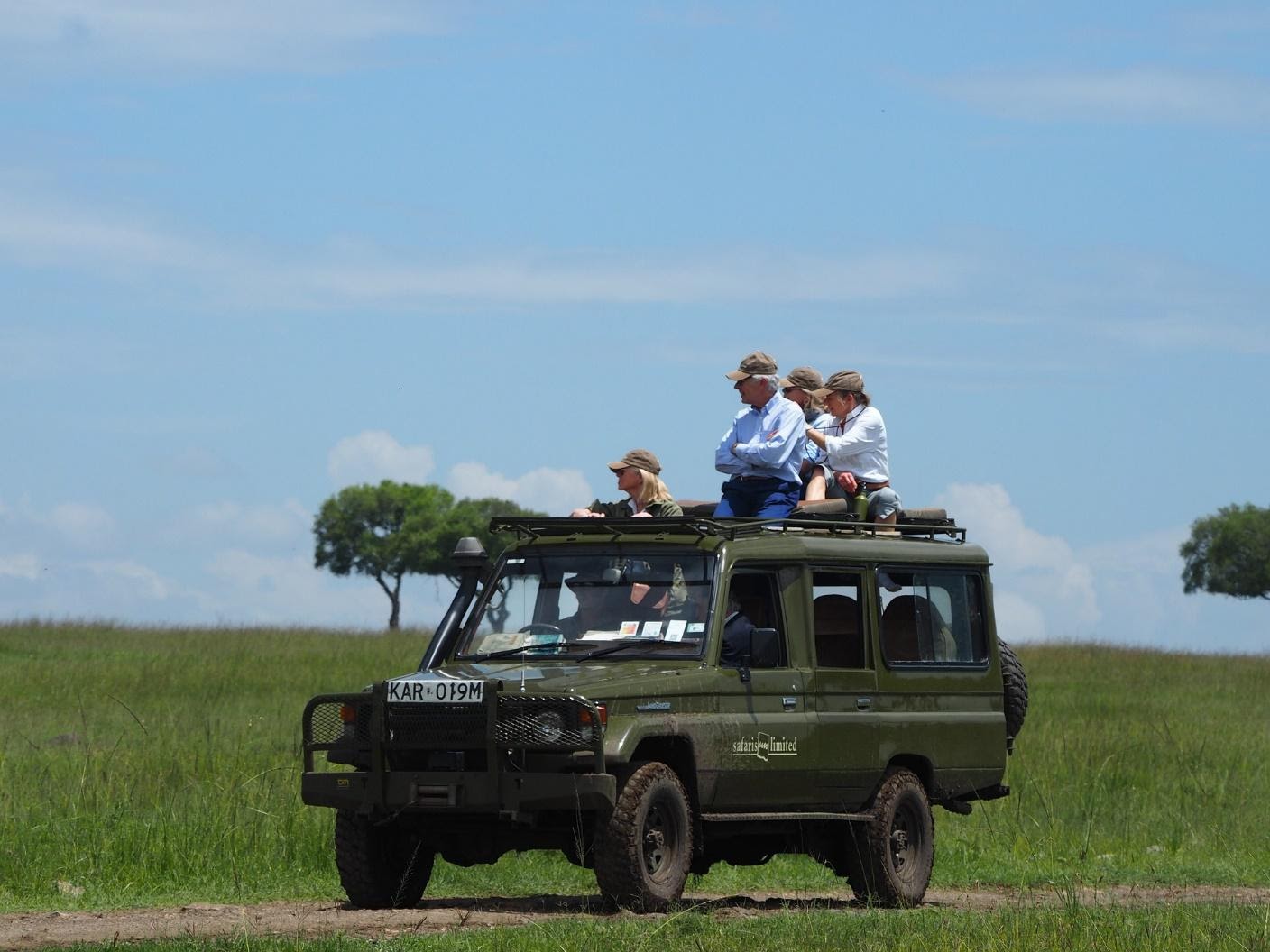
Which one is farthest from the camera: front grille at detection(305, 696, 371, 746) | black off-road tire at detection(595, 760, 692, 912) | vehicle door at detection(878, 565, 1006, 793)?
vehicle door at detection(878, 565, 1006, 793)

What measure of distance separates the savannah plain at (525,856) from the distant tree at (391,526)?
61.6m

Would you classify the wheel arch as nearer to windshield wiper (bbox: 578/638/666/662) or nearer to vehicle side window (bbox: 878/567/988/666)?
vehicle side window (bbox: 878/567/988/666)

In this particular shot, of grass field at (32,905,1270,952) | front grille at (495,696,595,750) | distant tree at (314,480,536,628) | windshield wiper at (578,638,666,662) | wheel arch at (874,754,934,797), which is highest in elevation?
distant tree at (314,480,536,628)

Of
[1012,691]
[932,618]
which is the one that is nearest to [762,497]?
[932,618]

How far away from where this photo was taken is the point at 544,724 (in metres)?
10.8

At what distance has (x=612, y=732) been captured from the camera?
35.5ft

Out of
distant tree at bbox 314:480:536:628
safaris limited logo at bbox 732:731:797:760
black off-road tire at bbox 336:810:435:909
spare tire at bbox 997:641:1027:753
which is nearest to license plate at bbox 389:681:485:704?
black off-road tire at bbox 336:810:435:909

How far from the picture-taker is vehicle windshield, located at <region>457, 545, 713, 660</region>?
38.7 ft

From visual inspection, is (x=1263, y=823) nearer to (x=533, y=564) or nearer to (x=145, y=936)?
(x=533, y=564)

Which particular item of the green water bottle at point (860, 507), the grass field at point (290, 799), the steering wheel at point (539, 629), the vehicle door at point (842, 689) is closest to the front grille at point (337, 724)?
the steering wheel at point (539, 629)

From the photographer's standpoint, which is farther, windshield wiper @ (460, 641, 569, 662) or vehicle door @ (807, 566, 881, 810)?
vehicle door @ (807, 566, 881, 810)

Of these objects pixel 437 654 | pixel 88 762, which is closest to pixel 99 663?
pixel 88 762

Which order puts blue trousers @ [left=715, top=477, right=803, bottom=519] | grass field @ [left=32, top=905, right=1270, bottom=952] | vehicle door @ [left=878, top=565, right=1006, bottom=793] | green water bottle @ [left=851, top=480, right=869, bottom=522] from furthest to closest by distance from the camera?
green water bottle @ [left=851, top=480, right=869, bottom=522], blue trousers @ [left=715, top=477, right=803, bottom=519], vehicle door @ [left=878, top=565, right=1006, bottom=793], grass field @ [left=32, top=905, right=1270, bottom=952]

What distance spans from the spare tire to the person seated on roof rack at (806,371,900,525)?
121cm
